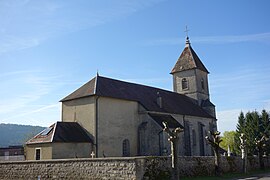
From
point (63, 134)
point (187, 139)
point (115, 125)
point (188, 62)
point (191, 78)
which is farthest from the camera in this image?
point (188, 62)

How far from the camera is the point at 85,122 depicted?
29031 millimetres

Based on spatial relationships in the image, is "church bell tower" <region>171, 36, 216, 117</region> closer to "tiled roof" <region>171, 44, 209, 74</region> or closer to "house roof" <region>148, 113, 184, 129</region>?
"tiled roof" <region>171, 44, 209, 74</region>

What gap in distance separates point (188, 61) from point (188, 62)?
0.22 m

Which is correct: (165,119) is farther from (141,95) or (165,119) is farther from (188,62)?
(188,62)

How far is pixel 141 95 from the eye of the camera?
3566 cm

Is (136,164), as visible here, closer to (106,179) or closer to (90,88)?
(106,179)

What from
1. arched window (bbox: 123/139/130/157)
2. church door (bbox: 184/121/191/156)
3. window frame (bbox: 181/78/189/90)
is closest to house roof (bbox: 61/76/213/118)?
church door (bbox: 184/121/191/156)

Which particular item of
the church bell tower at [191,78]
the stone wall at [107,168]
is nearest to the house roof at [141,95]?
the church bell tower at [191,78]

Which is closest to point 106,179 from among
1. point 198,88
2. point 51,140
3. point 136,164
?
point 136,164

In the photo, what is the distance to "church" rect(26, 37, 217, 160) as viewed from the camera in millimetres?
26859

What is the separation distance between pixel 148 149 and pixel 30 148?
1173 centimetres

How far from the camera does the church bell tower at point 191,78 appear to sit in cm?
4659

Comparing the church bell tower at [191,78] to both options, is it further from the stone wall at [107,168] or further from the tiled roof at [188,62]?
the stone wall at [107,168]

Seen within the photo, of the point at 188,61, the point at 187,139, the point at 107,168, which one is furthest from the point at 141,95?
the point at 107,168
